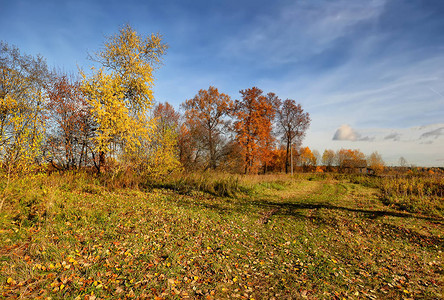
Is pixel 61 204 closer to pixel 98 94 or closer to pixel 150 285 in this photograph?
pixel 150 285

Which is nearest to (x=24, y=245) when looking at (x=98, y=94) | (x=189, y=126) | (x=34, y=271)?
(x=34, y=271)

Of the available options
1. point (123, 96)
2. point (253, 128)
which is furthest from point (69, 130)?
point (253, 128)

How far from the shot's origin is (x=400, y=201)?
13570 mm

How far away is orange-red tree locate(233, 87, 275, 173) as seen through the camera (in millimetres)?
27236

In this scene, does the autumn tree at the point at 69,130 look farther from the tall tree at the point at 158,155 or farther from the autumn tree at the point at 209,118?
the autumn tree at the point at 209,118

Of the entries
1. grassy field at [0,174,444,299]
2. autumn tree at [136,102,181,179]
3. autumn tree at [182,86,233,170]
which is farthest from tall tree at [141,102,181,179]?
autumn tree at [182,86,233,170]

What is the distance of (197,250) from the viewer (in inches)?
245

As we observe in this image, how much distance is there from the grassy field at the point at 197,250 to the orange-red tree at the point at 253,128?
16554 millimetres

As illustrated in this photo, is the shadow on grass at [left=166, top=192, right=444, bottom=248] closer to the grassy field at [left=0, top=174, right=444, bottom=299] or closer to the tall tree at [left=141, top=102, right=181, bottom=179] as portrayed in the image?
the grassy field at [left=0, top=174, right=444, bottom=299]

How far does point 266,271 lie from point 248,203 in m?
7.55

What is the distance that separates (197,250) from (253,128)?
22822mm

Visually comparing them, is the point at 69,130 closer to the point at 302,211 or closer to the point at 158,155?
the point at 158,155

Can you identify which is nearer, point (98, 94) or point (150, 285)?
point (150, 285)

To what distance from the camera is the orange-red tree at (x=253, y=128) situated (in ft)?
89.4
